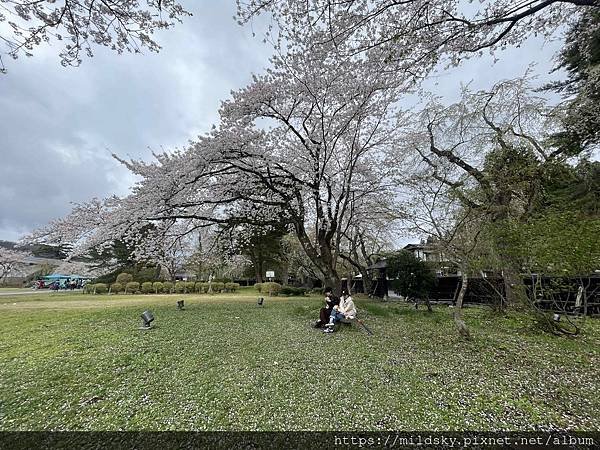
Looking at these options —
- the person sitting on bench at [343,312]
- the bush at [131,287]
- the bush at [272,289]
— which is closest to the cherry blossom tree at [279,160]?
the person sitting on bench at [343,312]

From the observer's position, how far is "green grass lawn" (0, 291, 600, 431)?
2643 mm

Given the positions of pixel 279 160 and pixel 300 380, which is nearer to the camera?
pixel 300 380

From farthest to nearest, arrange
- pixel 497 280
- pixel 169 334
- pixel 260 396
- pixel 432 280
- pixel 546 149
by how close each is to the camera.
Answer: pixel 432 280 → pixel 546 149 → pixel 497 280 → pixel 169 334 → pixel 260 396

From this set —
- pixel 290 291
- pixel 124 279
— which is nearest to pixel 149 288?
pixel 124 279

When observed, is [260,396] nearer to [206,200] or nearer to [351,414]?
[351,414]

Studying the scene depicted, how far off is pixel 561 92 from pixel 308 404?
1040cm

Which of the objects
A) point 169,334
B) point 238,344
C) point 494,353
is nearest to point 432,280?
point 494,353

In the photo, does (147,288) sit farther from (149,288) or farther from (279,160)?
(279,160)

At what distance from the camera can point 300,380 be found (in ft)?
11.6

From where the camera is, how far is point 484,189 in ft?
25.2

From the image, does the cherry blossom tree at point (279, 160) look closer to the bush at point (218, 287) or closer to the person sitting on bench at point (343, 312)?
the person sitting on bench at point (343, 312)

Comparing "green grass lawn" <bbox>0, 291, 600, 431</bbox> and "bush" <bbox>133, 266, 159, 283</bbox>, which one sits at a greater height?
"bush" <bbox>133, 266, 159, 283</bbox>

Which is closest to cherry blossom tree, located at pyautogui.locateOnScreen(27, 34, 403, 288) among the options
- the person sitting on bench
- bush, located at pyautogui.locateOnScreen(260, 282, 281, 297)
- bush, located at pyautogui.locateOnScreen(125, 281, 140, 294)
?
the person sitting on bench

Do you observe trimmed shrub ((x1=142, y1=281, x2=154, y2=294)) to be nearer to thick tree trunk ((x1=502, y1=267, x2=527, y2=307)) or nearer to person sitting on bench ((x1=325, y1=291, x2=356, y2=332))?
person sitting on bench ((x1=325, y1=291, x2=356, y2=332))
